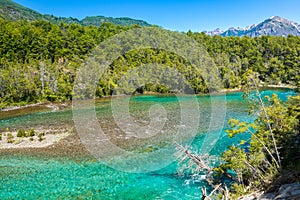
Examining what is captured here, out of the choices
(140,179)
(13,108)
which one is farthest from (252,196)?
(13,108)

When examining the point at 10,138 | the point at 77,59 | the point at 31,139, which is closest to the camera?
the point at 31,139

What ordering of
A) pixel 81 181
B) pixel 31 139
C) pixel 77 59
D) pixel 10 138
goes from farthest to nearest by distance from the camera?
pixel 77 59 < pixel 10 138 < pixel 31 139 < pixel 81 181

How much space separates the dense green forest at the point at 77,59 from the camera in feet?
194

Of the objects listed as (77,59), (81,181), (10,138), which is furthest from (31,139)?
(77,59)

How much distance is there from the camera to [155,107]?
48875 mm

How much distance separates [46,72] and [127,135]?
43818 millimetres

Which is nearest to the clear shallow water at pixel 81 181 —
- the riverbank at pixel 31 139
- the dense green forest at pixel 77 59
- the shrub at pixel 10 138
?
the riverbank at pixel 31 139

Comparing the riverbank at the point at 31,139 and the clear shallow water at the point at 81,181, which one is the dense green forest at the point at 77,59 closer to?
the riverbank at the point at 31,139

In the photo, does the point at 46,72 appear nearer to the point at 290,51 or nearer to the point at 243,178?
the point at 243,178

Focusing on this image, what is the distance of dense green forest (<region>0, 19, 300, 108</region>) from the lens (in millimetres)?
59188

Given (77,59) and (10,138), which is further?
(77,59)

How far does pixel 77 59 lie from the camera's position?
79875mm

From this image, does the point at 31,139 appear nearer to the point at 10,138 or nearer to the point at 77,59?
the point at 10,138

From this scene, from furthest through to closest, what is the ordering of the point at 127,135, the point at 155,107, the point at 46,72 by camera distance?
the point at 46,72, the point at 155,107, the point at 127,135
